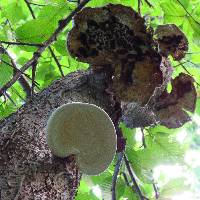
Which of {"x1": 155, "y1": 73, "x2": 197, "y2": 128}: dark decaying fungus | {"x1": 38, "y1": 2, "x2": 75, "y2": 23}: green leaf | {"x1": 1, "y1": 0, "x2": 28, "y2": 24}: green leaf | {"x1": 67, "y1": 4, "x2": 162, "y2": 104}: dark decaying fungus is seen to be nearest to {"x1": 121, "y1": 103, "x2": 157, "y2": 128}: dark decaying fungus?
{"x1": 155, "y1": 73, "x2": 197, "y2": 128}: dark decaying fungus

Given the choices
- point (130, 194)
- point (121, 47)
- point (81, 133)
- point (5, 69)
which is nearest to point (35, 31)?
point (5, 69)

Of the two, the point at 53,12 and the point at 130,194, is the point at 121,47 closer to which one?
the point at 53,12

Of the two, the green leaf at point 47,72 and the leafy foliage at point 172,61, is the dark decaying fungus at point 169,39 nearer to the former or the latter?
the leafy foliage at point 172,61

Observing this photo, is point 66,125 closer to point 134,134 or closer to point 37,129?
point 37,129

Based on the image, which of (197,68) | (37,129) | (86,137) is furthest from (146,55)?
(197,68)

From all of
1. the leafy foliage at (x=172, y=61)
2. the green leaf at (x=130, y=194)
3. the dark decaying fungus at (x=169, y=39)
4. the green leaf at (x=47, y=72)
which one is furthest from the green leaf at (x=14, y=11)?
the green leaf at (x=130, y=194)

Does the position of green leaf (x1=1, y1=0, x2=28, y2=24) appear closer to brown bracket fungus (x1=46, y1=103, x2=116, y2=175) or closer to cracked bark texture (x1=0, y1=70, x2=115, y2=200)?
cracked bark texture (x1=0, y1=70, x2=115, y2=200)
